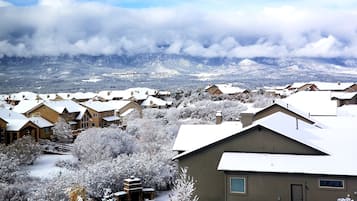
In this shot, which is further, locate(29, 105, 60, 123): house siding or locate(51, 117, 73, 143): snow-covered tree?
locate(29, 105, 60, 123): house siding

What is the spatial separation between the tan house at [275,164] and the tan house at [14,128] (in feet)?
108

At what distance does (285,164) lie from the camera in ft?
67.3

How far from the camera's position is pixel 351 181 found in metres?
19.3

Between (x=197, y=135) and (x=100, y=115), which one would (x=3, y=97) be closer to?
(x=100, y=115)

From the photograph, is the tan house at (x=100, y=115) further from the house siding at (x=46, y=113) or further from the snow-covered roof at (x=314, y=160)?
the snow-covered roof at (x=314, y=160)

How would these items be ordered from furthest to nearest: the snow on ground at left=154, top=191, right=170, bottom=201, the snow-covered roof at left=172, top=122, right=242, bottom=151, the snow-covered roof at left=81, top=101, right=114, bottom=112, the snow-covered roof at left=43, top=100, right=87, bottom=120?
the snow-covered roof at left=81, top=101, right=114, bottom=112, the snow-covered roof at left=43, top=100, right=87, bottom=120, the snow on ground at left=154, top=191, right=170, bottom=201, the snow-covered roof at left=172, top=122, right=242, bottom=151

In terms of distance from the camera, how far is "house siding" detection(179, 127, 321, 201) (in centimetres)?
2162

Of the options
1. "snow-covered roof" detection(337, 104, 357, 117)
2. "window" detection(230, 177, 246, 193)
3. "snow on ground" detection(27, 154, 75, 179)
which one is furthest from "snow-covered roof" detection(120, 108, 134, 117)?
"window" detection(230, 177, 246, 193)

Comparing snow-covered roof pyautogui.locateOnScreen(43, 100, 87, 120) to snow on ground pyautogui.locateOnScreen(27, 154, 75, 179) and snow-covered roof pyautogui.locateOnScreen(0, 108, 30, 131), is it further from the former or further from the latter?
snow on ground pyautogui.locateOnScreen(27, 154, 75, 179)

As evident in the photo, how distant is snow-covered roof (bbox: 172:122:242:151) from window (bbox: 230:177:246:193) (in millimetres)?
4510

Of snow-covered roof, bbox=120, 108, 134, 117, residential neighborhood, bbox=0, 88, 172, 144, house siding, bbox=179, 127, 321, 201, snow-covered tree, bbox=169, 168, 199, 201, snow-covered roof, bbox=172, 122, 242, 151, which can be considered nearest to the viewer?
snow-covered tree, bbox=169, 168, 199, 201

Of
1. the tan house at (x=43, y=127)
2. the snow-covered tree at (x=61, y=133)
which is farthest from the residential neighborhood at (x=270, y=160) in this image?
the tan house at (x=43, y=127)

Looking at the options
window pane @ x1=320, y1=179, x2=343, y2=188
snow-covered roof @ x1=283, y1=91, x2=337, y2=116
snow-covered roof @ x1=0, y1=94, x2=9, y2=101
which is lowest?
window pane @ x1=320, y1=179, x2=343, y2=188

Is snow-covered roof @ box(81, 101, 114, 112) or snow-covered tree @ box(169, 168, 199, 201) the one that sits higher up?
snow-covered roof @ box(81, 101, 114, 112)
